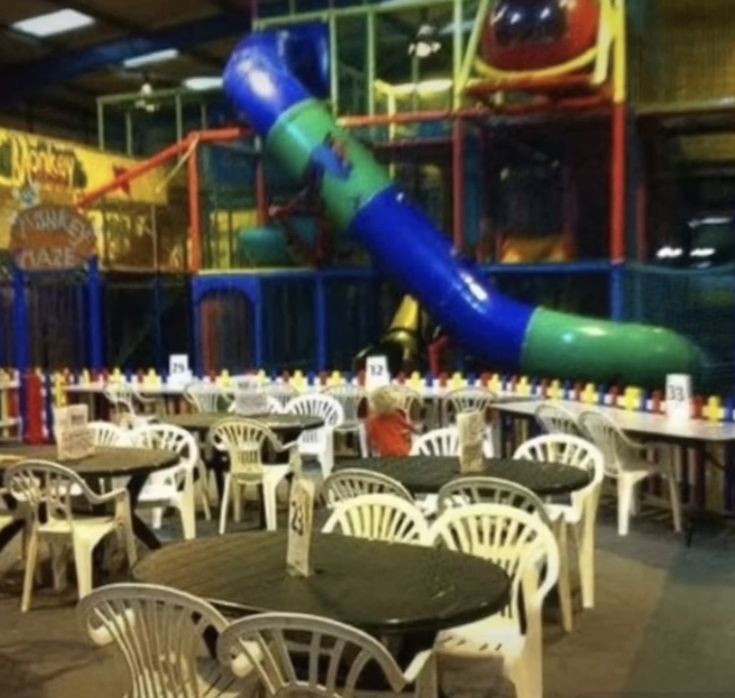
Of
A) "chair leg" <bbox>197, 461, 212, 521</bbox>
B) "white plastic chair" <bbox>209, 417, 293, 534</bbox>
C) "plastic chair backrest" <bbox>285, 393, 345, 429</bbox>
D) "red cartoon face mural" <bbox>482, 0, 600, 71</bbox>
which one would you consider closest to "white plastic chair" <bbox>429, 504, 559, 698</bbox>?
"white plastic chair" <bbox>209, 417, 293, 534</bbox>

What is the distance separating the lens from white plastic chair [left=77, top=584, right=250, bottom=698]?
2.90 meters

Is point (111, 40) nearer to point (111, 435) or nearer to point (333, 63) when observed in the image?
point (333, 63)

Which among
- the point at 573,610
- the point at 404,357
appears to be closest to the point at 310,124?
the point at 404,357

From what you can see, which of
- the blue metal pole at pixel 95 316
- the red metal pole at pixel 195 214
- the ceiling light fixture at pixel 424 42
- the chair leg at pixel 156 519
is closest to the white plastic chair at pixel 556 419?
the chair leg at pixel 156 519

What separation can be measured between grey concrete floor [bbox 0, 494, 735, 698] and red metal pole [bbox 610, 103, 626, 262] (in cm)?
412

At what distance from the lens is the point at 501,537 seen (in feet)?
13.5

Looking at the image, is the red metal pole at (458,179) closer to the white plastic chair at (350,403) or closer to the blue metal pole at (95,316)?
the white plastic chair at (350,403)

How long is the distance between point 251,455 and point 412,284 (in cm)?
406

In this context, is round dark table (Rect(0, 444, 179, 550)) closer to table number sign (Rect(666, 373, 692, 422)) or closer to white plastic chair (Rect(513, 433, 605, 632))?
white plastic chair (Rect(513, 433, 605, 632))

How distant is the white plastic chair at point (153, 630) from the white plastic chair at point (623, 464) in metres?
4.72

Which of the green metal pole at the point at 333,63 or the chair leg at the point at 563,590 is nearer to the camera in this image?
the chair leg at the point at 563,590

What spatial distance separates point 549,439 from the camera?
626 cm

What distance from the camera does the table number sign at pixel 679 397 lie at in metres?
7.80

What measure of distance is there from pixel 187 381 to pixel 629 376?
15.3ft
